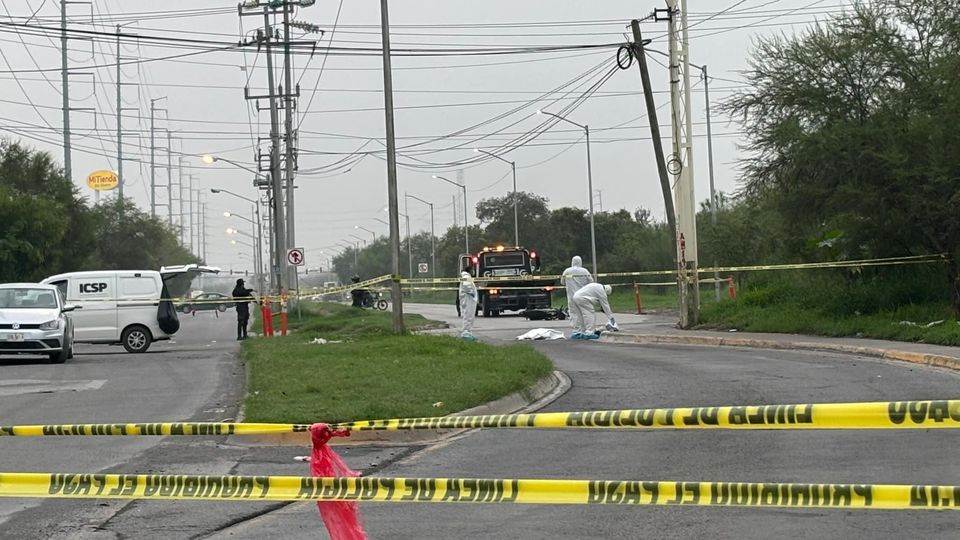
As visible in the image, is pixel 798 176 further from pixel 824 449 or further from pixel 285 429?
pixel 285 429

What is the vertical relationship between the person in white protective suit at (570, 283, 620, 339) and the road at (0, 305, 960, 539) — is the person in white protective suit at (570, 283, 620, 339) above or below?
above

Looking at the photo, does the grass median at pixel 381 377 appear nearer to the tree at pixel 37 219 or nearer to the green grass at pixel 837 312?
the green grass at pixel 837 312

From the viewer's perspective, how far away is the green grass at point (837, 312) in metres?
21.4

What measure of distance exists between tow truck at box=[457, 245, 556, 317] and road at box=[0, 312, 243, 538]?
1718 cm

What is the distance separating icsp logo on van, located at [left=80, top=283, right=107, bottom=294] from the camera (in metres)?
28.5

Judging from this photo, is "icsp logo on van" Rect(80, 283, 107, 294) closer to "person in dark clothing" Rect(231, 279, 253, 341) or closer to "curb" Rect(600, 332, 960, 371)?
"person in dark clothing" Rect(231, 279, 253, 341)

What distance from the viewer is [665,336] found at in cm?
2675

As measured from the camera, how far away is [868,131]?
23.0m

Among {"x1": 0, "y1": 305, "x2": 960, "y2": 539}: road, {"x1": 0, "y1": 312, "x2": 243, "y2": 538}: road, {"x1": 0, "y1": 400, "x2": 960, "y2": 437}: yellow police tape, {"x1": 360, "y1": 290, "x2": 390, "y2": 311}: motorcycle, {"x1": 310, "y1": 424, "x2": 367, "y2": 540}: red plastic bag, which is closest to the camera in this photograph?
{"x1": 0, "y1": 400, "x2": 960, "y2": 437}: yellow police tape

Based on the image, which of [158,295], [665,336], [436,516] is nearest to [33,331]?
[158,295]

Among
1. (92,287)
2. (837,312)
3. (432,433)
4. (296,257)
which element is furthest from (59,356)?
(296,257)

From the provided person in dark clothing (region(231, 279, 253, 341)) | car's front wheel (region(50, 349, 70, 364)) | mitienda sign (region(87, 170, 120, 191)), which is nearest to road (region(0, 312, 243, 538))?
car's front wheel (region(50, 349, 70, 364))

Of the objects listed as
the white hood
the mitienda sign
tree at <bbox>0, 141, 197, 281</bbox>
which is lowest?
the white hood

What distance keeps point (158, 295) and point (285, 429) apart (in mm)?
24018
